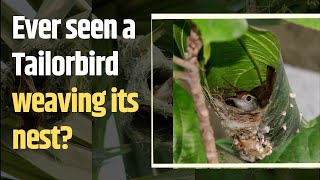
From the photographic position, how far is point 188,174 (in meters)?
2.13

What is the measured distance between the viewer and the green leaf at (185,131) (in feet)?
6.84

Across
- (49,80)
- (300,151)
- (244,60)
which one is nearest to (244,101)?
(244,60)

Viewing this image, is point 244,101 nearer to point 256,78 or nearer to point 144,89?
point 256,78

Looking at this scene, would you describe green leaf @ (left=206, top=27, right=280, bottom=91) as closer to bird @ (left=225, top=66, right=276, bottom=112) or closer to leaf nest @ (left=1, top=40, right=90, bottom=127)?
bird @ (left=225, top=66, right=276, bottom=112)

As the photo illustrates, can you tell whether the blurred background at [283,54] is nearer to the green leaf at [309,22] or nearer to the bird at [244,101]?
the green leaf at [309,22]

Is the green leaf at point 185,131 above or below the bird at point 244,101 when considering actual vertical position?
below

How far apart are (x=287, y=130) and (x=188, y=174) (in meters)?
0.35

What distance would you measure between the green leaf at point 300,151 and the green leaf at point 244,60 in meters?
0.22

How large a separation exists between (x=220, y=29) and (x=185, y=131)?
1.18ft

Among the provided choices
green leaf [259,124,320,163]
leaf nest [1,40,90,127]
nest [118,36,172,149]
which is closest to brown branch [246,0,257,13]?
nest [118,36,172,149]

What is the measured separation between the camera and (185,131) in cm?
210

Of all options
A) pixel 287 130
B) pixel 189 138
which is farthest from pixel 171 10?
pixel 287 130

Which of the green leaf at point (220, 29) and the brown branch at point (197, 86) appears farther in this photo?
the brown branch at point (197, 86)

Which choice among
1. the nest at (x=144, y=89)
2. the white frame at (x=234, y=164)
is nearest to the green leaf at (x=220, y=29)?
the white frame at (x=234, y=164)
